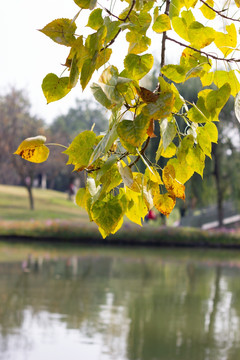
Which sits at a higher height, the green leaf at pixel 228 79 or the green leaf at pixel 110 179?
the green leaf at pixel 228 79

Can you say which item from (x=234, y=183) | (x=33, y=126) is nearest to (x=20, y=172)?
(x=33, y=126)

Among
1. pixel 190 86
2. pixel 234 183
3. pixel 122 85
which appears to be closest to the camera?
pixel 122 85

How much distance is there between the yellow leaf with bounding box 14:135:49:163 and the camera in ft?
2.21

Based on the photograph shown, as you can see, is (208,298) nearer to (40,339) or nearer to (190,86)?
(40,339)

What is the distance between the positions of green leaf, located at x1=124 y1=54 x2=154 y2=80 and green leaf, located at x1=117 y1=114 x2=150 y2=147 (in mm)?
91

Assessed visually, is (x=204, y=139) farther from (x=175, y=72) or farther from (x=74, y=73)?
(x=74, y=73)

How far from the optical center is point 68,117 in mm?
47406

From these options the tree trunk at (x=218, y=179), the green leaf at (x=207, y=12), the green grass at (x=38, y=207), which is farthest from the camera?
the green grass at (x=38, y=207)

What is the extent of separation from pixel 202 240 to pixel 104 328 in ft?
28.7

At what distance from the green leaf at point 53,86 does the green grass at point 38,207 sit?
61.6 feet

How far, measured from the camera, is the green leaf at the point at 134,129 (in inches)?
22.8

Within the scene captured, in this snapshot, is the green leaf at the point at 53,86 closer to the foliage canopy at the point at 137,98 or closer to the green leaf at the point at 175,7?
the foliage canopy at the point at 137,98

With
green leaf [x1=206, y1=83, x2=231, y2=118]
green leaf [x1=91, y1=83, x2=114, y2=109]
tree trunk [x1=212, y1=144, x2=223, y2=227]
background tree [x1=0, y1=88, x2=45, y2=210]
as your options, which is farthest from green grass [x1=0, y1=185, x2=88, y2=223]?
green leaf [x1=91, y1=83, x2=114, y2=109]

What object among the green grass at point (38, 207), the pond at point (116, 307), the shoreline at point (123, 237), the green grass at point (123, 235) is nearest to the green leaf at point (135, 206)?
the pond at point (116, 307)
